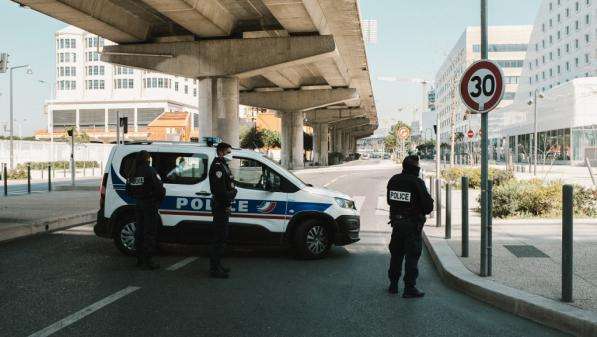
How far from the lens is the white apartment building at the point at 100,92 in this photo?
377 feet

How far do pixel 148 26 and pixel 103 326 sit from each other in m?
25.7

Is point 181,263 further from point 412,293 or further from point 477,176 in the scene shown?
point 477,176

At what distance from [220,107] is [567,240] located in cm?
2798

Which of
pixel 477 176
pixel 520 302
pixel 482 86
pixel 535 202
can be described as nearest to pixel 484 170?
pixel 482 86

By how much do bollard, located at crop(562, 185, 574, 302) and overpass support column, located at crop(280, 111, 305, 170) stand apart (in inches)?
1935

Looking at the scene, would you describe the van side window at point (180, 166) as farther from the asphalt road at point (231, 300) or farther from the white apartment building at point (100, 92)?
the white apartment building at point (100, 92)

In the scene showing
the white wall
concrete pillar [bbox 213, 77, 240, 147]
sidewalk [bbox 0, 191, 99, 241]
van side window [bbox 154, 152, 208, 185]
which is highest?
concrete pillar [bbox 213, 77, 240, 147]

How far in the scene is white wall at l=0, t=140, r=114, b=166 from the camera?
43.2 metres

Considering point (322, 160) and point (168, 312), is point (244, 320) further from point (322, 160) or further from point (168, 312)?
point (322, 160)

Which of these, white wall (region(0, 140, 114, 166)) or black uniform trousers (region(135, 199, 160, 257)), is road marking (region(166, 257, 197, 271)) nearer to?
black uniform trousers (region(135, 199, 160, 257))

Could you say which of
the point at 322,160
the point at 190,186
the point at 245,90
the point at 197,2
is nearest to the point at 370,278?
the point at 190,186

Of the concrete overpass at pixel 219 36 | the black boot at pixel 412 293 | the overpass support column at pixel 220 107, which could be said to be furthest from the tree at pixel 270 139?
the black boot at pixel 412 293

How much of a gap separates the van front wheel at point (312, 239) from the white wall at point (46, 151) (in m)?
39.8

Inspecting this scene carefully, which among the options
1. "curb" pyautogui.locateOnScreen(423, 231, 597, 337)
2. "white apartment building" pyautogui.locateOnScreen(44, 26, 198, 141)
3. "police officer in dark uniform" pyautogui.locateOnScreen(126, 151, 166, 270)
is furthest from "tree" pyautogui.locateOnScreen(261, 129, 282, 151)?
"curb" pyautogui.locateOnScreen(423, 231, 597, 337)
